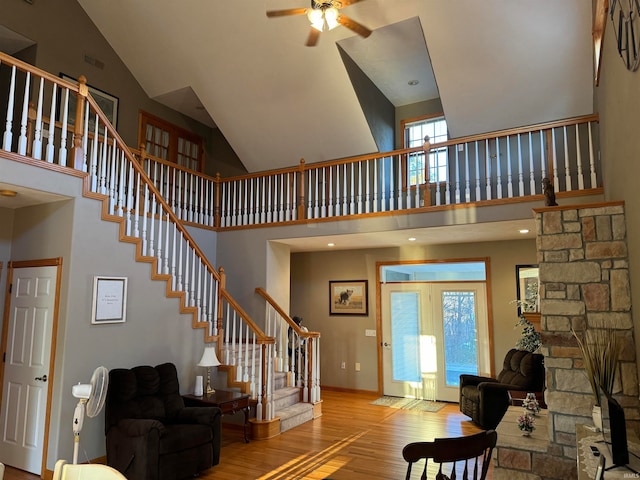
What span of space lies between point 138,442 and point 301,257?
17.6 feet

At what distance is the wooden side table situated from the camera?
15.7 ft

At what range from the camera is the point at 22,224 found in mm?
4844

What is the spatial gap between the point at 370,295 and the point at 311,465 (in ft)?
13.1

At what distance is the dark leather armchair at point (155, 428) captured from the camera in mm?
3814

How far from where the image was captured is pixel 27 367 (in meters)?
4.46

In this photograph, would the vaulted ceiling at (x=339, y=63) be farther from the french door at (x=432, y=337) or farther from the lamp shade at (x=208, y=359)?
the lamp shade at (x=208, y=359)

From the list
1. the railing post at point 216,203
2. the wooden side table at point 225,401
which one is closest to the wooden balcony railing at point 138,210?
the wooden side table at point 225,401

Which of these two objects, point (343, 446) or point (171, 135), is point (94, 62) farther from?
point (343, 446)

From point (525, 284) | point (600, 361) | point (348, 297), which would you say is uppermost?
point (525, 284)

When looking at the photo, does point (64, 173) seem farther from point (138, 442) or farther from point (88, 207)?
point (138, 442)

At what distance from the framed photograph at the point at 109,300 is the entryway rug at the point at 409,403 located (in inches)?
169

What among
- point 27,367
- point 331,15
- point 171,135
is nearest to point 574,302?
point 331,15

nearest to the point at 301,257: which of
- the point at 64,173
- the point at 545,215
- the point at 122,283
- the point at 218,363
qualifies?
the point at 218,363

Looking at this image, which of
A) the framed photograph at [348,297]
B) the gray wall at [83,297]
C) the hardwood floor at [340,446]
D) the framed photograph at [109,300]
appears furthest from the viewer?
the framed photograph at [348,297]
